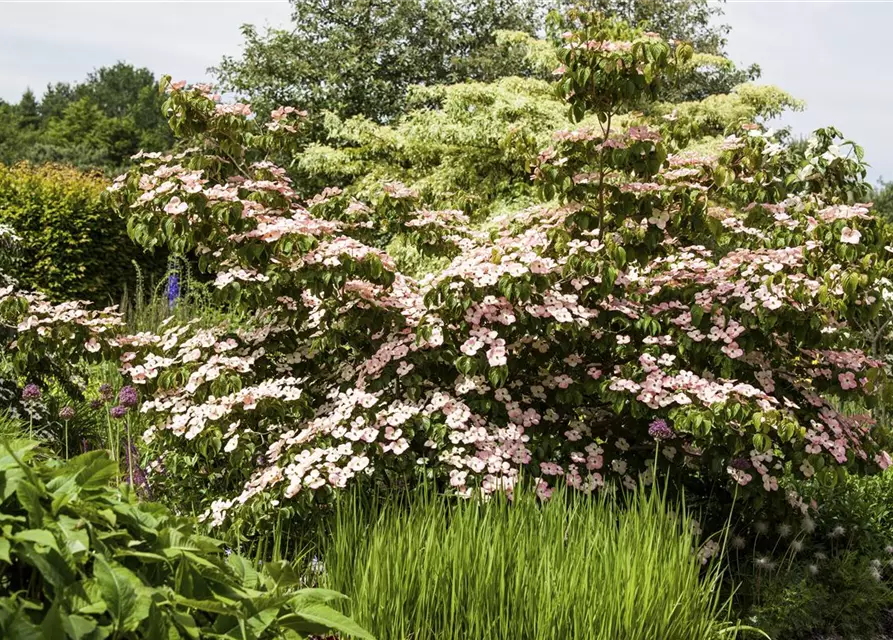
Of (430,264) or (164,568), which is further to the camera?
(430,264)

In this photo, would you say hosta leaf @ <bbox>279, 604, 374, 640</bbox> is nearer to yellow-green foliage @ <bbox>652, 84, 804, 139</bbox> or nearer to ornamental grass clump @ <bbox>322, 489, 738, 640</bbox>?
ornamental grass clump @ <bbox>322, 489, 738, 640</bbox>

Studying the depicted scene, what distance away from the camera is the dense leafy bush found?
1200 millimetres

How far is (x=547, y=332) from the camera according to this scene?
364 centimetres

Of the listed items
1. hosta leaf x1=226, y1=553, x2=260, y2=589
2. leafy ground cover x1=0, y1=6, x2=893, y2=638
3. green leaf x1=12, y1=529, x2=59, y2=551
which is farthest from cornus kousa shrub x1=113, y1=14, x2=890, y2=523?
green leaf x1=12, y1=529, x2=59, y2=551

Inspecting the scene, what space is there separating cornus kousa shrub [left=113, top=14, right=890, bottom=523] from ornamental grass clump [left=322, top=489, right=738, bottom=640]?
0.65 meters

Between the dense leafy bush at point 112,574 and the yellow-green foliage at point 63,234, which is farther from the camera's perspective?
the yellow-green foliage at point 63,234

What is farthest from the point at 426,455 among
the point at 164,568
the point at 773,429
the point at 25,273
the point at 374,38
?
the point at 374,38

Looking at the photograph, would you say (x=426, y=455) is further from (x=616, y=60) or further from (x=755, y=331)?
(x=616, y=60)

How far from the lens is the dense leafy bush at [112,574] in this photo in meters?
1.20

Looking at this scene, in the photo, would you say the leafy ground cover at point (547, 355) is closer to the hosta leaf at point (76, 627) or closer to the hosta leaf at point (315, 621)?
the hosta leaf at point (315, 621)

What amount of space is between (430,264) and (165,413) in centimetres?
554

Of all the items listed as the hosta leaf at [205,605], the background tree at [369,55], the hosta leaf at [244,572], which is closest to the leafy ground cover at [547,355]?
the hosta leaf at [244,572]

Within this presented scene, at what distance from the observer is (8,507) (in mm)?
1312

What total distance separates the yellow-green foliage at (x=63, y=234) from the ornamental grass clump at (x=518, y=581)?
30.5 ft
